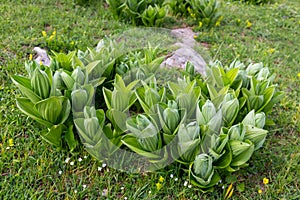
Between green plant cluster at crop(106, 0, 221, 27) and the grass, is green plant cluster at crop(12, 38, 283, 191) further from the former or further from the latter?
green plant cluster at crop(106, 0, 221, 27)

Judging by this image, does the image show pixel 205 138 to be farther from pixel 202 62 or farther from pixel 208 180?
pixel 202 62

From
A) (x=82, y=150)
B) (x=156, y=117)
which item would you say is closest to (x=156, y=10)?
(x=156, y=117)

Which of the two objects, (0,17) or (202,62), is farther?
(0,17)

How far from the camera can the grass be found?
2545mm

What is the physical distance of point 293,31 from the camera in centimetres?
538

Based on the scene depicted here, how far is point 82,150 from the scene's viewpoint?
2.76 meters

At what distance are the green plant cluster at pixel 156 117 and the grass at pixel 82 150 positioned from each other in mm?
167

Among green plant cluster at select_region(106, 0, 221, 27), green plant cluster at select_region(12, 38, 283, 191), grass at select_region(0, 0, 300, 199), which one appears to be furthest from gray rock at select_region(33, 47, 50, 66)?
green plant cluster at select_region(106, 0, 221, 27)

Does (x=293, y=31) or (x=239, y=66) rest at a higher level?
(x=239, y=66)

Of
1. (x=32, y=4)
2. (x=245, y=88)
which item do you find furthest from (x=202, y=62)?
(x=32, y=4)

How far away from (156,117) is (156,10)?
2527 mm

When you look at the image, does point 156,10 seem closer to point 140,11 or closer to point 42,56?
point 140,11

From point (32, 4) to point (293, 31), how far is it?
4.12 metres

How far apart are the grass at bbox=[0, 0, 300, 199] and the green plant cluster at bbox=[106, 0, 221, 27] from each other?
179mm
